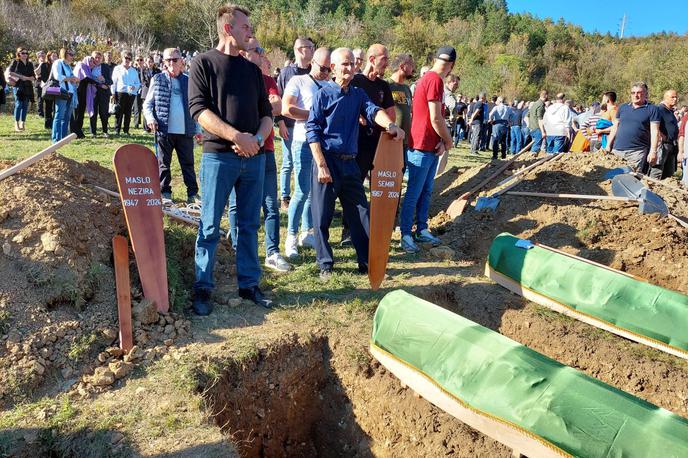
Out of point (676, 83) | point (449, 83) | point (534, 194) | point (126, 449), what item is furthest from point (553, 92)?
point (126, 449)

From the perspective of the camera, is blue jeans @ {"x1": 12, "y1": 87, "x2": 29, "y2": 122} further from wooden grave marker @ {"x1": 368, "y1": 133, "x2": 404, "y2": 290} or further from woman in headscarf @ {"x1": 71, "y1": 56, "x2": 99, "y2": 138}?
wooden grave marker @ {"x1": 368, "y1": 133, "x2": 404, "y2": 290}

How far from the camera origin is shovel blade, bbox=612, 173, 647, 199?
6.51 m

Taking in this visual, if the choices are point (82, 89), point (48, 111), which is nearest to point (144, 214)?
point (82, 89)

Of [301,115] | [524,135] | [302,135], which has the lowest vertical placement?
[302,135]

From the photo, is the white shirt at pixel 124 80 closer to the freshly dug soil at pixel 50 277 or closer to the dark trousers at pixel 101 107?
the dark trousers at pixel 101 107

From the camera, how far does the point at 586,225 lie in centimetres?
617

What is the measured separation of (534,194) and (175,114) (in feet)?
15.6

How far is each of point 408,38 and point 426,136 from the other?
143ft

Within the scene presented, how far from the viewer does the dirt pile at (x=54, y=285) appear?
10.5 feet

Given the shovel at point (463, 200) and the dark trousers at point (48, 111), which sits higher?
the dark trousers at point (48, 111)

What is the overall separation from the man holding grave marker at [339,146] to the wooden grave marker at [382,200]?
0.14 metres

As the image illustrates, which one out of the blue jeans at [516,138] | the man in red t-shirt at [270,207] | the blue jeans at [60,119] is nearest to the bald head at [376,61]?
the man in red t-shirt at [270,207]

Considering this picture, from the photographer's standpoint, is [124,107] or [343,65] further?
[124,107]

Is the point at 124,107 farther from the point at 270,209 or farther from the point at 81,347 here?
the point at 81,347
